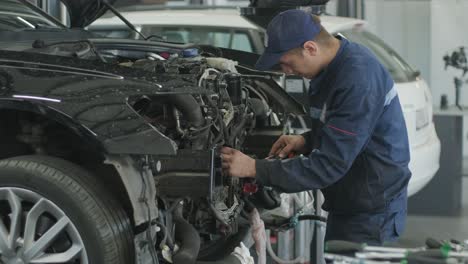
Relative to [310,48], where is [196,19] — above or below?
below

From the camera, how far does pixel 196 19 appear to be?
7.17 m

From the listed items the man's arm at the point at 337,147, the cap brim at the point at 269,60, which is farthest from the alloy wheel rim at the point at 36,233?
the cap brim at the point at 269,60

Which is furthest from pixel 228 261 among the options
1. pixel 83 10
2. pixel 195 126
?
pixel 83 10

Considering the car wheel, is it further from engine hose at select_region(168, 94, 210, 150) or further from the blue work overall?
the blue work overall

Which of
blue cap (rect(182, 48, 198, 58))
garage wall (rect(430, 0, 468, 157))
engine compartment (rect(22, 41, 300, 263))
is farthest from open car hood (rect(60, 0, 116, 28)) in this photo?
garage wall (rect(430, 0, 468, 157))

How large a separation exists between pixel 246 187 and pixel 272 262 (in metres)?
1.35

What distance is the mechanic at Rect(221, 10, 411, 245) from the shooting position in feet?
10.5

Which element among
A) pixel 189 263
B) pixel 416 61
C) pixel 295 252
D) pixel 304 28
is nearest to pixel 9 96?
pixel 189 263

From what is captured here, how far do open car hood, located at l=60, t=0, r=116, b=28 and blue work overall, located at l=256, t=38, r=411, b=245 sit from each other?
187 cm

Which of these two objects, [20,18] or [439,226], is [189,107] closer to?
[20,18]

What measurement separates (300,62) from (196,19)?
157 inches

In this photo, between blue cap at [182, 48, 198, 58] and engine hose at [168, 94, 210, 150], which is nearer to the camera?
engine hose at [168, 94, 210, 150]

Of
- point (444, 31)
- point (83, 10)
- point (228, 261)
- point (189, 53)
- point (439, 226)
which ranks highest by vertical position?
point (83, 10)

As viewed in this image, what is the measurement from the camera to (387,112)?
3.36 metres
